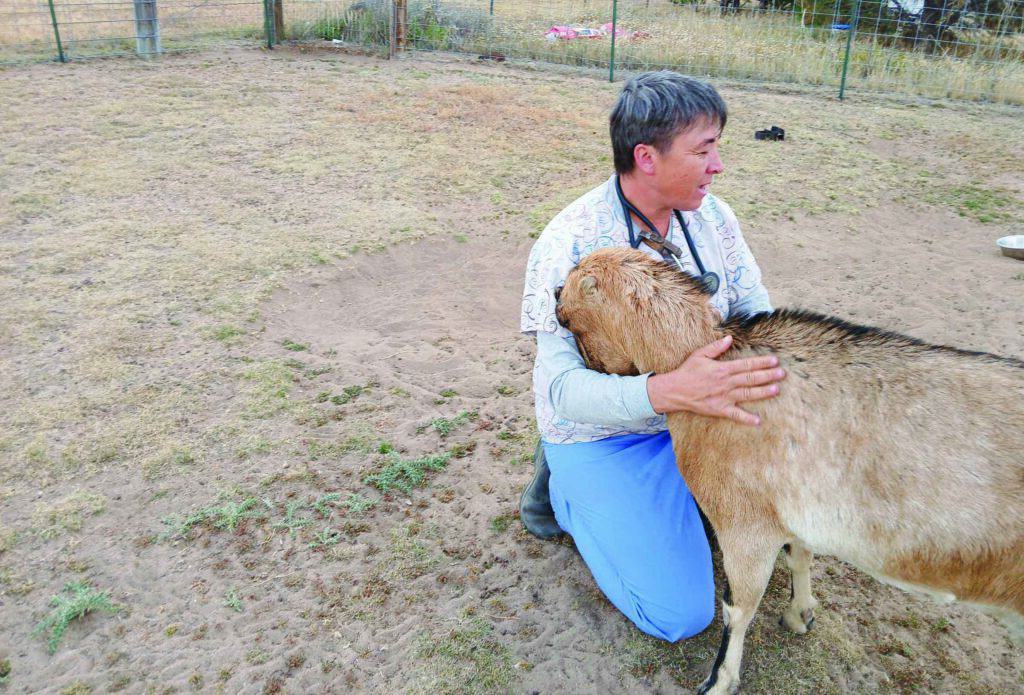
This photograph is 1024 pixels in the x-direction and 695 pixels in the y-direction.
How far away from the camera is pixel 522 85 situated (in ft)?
37.2

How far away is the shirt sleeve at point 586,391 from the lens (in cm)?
255

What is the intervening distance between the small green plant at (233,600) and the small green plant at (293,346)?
198 centimetres

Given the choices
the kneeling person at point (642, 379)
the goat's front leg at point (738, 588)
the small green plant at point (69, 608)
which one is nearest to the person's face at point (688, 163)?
the kneeling person at point (642, 379)

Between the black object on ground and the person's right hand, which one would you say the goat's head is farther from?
the black object on ground

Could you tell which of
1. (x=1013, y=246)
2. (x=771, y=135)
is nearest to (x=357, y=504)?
(x=1013, y=246)

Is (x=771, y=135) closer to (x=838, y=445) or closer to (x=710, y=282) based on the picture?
(x=710, y=282)

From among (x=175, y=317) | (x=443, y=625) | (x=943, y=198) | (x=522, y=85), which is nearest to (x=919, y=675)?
(x=443, y=625)

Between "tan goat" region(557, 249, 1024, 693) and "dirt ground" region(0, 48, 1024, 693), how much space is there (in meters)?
0.74

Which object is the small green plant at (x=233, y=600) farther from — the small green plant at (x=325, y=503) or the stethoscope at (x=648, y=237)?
the stethoscope at (x=648, y=237)

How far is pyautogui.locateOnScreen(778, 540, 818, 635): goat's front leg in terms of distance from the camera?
2.90m

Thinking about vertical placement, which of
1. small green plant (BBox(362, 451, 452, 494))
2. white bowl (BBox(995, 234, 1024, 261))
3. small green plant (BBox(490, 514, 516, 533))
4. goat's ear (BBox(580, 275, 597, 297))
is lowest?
small green plant (BBox(490, 514, 516, 533))

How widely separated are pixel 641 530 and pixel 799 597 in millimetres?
649

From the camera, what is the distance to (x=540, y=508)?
344cm

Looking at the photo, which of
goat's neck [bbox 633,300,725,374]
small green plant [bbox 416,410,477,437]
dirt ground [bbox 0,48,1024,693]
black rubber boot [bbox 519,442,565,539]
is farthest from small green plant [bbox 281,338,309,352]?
goat's neck [bbox 633,300,725,374]
